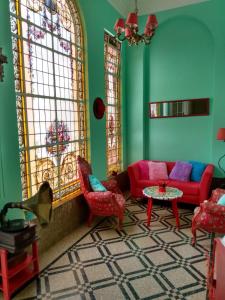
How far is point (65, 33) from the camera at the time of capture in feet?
11.6

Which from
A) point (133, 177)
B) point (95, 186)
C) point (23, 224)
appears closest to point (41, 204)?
point (23, 224)

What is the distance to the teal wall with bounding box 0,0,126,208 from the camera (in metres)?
2.41

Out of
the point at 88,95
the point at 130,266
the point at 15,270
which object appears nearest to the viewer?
the point at 15,270

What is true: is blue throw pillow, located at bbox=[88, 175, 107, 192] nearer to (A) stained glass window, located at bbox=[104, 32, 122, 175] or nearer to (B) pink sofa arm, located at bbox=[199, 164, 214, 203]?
(A) stained glass window, located at bbox=[104, 32, 122, 175]

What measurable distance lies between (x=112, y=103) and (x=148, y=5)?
227cm

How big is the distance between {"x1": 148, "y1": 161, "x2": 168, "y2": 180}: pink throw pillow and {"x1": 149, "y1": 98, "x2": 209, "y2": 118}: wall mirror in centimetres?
115

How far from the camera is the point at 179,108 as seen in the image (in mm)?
4988

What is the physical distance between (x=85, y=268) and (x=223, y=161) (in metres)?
3.48

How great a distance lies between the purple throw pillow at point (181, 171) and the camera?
4.53 metres

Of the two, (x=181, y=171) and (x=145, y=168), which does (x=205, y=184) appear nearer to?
(x=181, y=171)

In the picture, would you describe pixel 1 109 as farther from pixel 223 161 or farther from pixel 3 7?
pixel 223 161

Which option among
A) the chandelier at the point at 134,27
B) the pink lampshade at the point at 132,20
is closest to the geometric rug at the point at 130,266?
the chandelier at the point at 134,27

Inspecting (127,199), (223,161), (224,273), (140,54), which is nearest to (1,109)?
(224,273)

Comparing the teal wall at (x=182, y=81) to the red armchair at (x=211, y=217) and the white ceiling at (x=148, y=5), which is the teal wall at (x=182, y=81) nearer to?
the white ceiling at (x=148, y=5)
